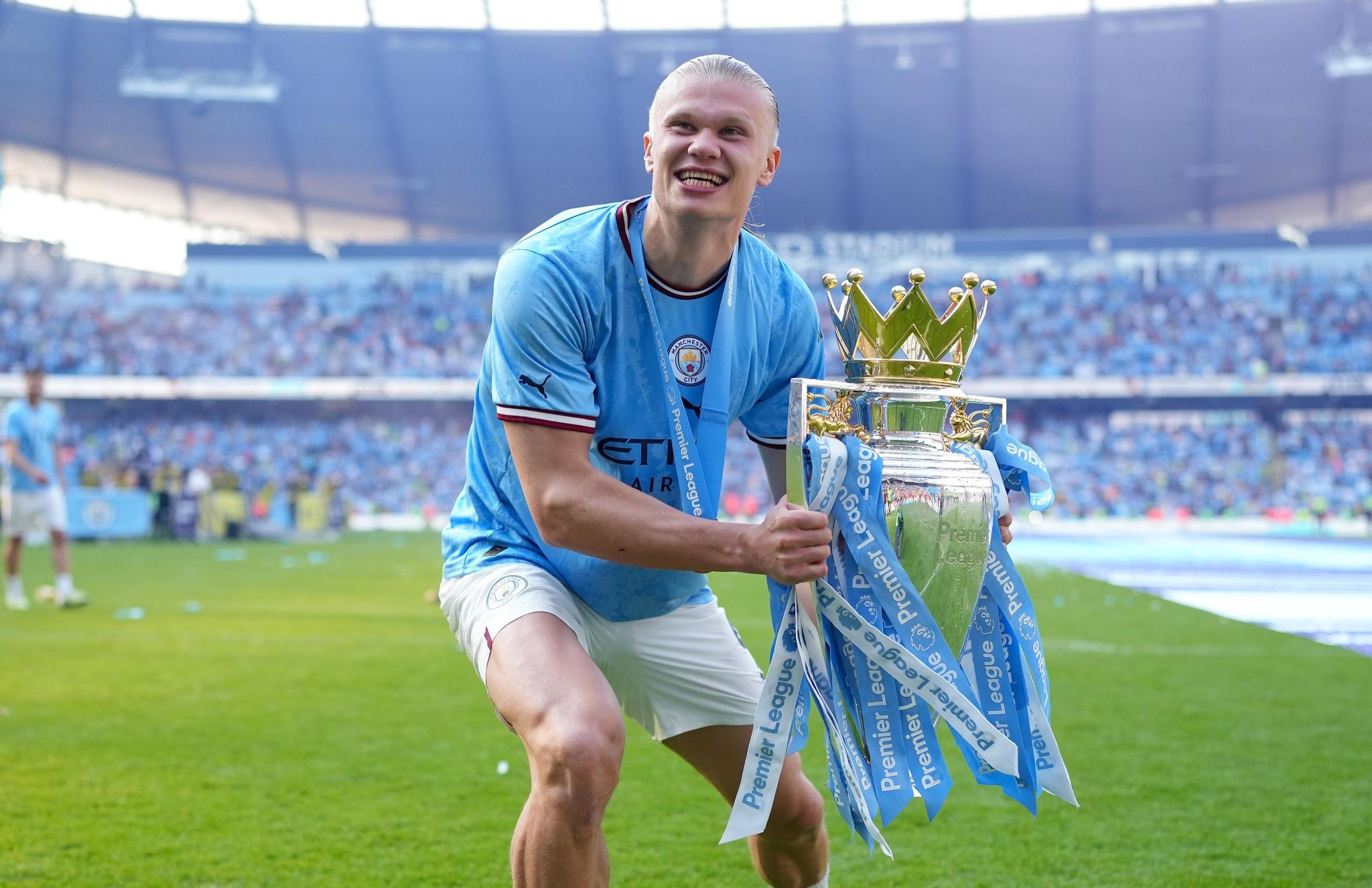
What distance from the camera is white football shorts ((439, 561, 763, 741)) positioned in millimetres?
2609

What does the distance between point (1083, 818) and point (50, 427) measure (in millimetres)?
8903

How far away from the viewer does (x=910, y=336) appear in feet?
7.91

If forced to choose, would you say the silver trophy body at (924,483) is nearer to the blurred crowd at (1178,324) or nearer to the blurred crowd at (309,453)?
the blurred crowd at (309,453)

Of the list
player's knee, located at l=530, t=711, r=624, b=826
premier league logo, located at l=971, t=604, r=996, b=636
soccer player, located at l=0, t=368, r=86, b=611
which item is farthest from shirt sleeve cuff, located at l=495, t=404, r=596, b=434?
soccer player, located at l=0, t=368, r=86, b=611

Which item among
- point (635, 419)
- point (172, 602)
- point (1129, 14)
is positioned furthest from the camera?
point (1129, 14)

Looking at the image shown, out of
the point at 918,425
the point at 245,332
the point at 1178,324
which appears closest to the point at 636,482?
the point at 918,425

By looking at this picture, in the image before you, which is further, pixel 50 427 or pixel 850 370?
pixel 50 427

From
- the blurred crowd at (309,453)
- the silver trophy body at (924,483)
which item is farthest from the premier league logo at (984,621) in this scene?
the blurred crowd at (309,453)

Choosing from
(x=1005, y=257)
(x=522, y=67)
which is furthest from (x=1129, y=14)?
(x=522, y=67)

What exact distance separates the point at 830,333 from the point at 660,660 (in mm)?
29094

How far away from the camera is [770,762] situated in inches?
89.5

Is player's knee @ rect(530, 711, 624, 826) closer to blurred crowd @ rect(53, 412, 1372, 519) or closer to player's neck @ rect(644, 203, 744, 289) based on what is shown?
player's neck @ rect(644, 203, 744, 289)

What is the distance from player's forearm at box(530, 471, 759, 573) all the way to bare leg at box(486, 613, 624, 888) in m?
0.26

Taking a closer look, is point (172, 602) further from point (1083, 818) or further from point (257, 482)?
point (257, 482)
